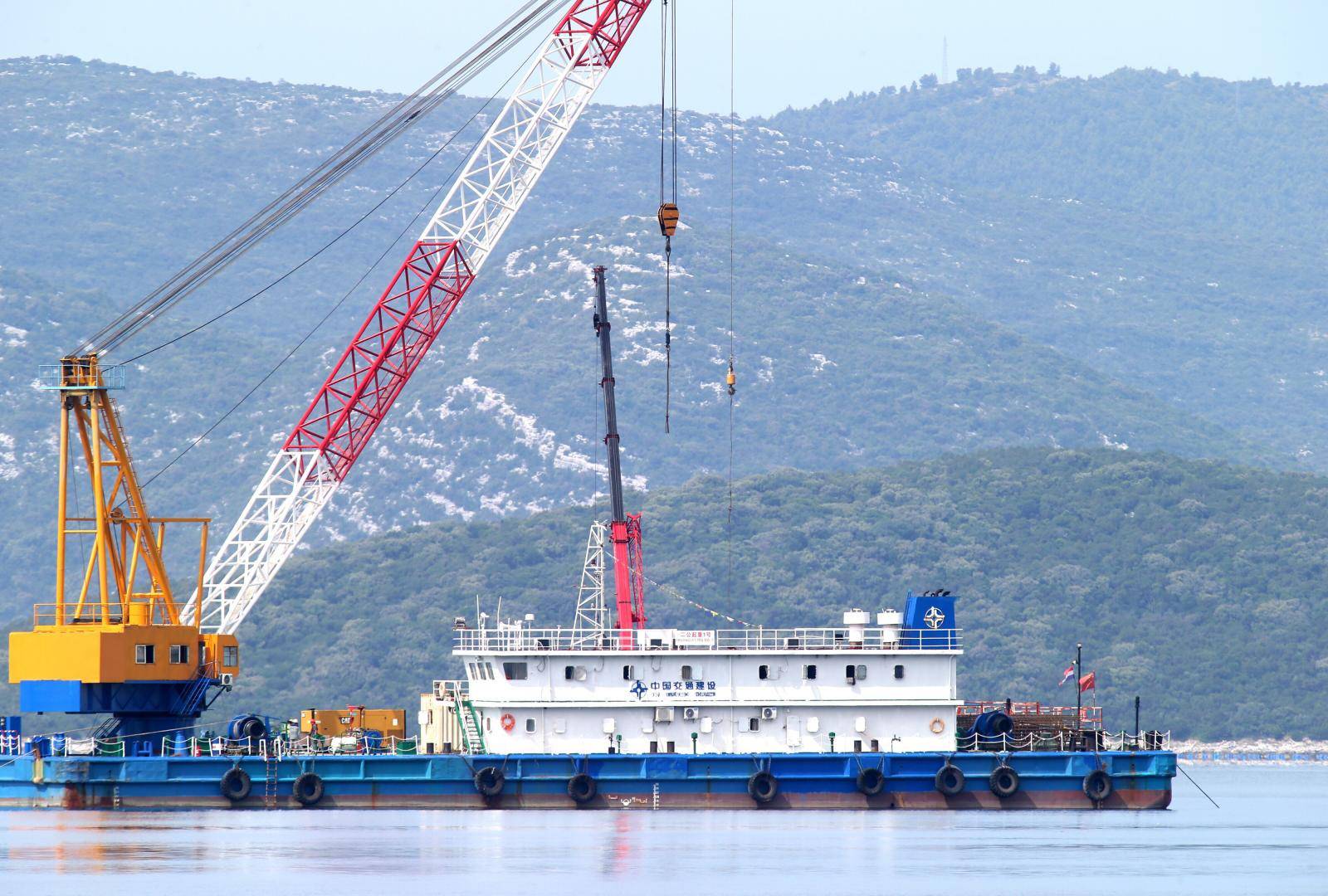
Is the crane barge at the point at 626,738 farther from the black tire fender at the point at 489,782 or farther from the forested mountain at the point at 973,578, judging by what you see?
the forested mountain at the point at 973,578

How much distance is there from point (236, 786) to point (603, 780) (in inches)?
377

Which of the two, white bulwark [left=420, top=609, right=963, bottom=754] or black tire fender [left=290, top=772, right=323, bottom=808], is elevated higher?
white bulwark [left=420, top=609, right=963, bottom=754]

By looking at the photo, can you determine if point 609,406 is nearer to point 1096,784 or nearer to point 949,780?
point 949,780

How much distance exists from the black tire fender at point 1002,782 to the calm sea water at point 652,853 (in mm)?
850

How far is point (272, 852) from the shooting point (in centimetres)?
5125

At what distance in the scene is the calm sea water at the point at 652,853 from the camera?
151 feet

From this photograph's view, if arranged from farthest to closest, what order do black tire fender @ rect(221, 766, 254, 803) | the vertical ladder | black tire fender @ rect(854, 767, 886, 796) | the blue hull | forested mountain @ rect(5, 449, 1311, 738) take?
forested mountain @ rect(5, 449, 1311, 738)
the vertical ladder
black tire fender @ rect(221, 766, 254, 803)
the blue hull
black tire fender @ rect(854, 767, 886, 796)

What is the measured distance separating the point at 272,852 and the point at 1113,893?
1869 cm

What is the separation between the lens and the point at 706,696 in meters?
58.8

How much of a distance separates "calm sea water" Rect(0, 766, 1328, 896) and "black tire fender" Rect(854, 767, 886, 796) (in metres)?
0.65

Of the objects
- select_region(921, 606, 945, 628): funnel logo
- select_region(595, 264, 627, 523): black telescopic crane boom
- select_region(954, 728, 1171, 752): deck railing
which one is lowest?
select_region(954, 728, 1171, 752): deck railing

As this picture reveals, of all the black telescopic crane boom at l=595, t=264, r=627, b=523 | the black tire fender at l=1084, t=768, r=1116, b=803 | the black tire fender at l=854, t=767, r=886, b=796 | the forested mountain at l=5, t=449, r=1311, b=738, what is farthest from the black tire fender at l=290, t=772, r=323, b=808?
the forested mountain at l=5, t=449, r=1311, b=738

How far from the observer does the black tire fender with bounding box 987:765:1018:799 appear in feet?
194

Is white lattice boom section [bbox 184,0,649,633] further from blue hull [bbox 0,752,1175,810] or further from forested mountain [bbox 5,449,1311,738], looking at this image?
forested mountain [bbox 5,449,1311,738]
